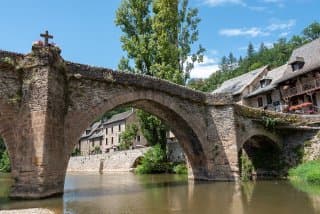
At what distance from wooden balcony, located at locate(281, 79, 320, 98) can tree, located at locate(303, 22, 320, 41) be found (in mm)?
26987

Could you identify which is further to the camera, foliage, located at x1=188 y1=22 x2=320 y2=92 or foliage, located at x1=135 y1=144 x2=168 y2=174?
foliage, located at x1=188 y1=22 x2=320 y2=92

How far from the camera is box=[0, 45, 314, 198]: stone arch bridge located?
12095 millimetres

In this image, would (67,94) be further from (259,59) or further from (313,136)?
(259,59)

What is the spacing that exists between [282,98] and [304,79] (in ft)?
10.1

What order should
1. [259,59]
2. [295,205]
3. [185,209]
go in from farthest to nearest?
[259,59] < [295,205] < [185,209]

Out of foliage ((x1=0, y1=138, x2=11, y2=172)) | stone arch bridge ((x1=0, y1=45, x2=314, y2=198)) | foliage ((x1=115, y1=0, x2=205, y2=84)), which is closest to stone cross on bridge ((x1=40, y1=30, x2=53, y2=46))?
stone arch bridge ((x1=0, y1=45, x2=314, y2=198))

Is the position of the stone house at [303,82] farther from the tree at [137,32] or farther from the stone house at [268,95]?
the tree at [137,32]

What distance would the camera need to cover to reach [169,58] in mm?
25797

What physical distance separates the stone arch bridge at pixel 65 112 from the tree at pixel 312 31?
41.6m

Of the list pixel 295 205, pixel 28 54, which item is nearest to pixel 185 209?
pixel 295 205

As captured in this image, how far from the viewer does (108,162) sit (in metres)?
39.9

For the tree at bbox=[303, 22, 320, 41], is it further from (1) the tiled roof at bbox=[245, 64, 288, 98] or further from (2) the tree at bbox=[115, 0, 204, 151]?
(2) the tree at bbox=[115, 0, 204, 151]

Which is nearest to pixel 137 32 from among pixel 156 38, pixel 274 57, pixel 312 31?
pixel 156 38

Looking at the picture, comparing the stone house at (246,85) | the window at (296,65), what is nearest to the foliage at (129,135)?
the stone house at (246,85)
